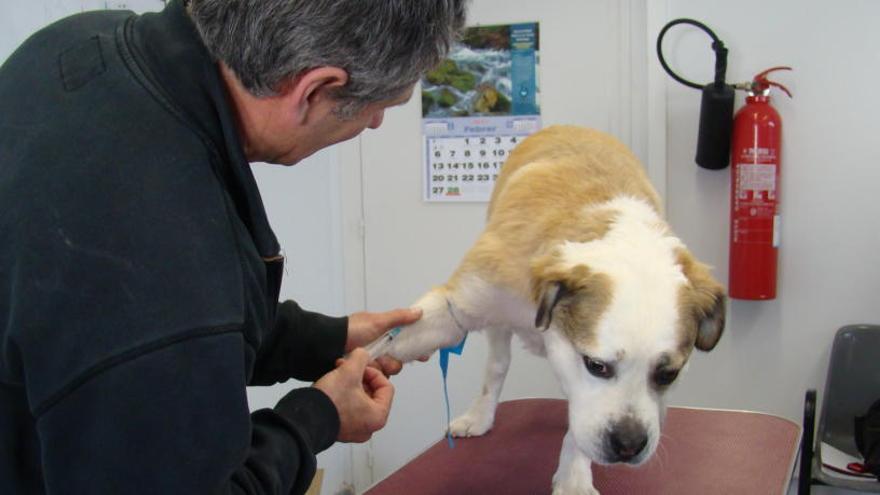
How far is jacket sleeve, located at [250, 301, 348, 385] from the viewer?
4.58 feet

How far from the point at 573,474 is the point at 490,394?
48cm

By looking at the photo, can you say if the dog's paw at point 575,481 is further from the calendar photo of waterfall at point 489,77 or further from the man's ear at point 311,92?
the calendar photo of waterfall at point 489,77

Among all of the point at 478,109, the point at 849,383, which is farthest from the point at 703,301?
the point at 478,109

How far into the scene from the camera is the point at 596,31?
2859 millimetres

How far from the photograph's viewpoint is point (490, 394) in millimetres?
2008

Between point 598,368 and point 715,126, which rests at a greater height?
point 715,126

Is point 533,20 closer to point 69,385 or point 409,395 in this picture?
point 409,395

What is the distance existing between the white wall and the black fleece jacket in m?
2.25

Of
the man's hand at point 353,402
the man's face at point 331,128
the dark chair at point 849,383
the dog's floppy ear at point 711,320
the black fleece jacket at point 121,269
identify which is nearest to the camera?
the black fleece jacket at point 121,269

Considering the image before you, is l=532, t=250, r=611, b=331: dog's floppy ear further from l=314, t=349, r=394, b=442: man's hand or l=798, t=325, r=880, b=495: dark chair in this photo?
l=798, t=325, r=880, b=495: dark chair

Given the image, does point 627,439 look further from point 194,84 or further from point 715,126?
point 715,126

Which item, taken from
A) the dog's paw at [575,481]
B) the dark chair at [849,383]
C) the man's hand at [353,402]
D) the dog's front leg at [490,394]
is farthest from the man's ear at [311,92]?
the dark chair at [849,383]

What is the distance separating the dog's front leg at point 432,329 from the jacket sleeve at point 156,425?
857mm

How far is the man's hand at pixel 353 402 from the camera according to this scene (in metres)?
1.10
